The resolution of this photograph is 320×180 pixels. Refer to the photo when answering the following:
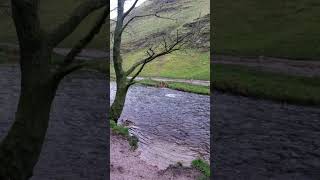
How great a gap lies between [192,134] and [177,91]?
14557 millimetres

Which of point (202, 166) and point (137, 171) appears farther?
point (202, 166)

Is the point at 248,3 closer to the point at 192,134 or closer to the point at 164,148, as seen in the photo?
the point at 192,134

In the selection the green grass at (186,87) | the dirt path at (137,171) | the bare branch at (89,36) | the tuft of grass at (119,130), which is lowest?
the green grass at (186,87)

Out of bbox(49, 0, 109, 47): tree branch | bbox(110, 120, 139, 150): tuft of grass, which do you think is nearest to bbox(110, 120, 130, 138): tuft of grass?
bbox(110, 120, 139, 150): tuft of grass

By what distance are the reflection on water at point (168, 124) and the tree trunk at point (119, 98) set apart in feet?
4.12

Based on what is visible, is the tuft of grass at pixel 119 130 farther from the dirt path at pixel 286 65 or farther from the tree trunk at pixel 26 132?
the tree trunk at pixel 26 132

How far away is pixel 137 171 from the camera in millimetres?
12367

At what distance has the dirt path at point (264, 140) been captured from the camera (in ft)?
41.7

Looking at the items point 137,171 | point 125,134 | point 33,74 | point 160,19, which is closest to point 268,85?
point 125,134

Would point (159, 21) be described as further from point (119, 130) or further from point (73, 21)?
point (73, 21)

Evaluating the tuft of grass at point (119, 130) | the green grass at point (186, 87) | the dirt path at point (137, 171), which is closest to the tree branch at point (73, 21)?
the dirt path at point (137, 171)

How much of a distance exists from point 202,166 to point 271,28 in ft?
48.6

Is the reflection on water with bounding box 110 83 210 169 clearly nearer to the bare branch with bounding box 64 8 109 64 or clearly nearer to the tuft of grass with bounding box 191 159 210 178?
the tuft of grass with bounding box 191 159 210 178

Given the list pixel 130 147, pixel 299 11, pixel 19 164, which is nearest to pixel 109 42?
pixel 130 147
